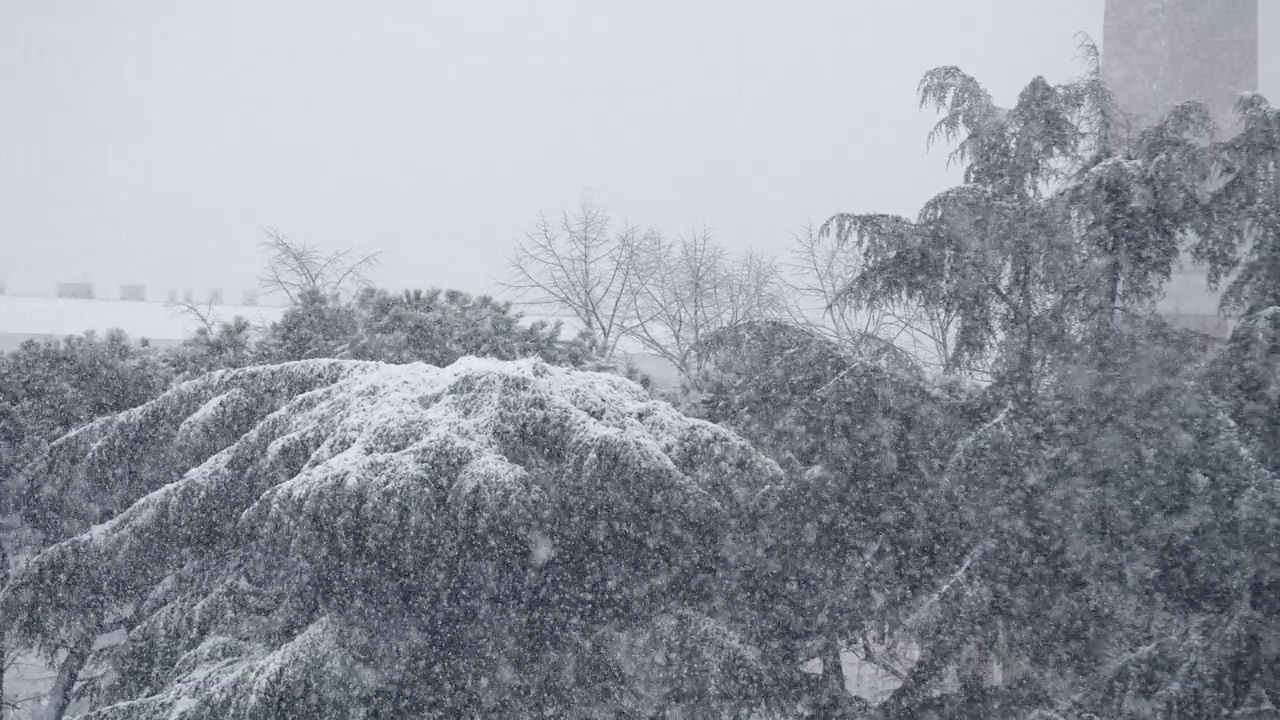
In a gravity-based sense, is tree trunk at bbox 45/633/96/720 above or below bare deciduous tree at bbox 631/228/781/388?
below

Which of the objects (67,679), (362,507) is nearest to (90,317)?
(67,679)

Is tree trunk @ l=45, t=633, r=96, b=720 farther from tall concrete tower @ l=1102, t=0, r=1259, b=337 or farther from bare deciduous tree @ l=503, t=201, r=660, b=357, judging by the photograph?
tall concrete tower @ l=1102, t=0, r=1259, b=337

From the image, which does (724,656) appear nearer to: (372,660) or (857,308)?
(372,660)

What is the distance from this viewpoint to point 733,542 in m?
8.23

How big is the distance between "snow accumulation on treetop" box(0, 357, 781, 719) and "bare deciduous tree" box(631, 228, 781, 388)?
14844 millimetres

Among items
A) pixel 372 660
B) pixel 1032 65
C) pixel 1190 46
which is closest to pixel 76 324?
pixel 372 660

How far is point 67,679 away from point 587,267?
14.3 m

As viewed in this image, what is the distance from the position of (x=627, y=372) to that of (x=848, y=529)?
5.04m

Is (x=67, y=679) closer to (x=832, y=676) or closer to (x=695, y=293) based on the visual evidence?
(x=832, y=676)

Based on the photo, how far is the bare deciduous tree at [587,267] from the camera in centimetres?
2405

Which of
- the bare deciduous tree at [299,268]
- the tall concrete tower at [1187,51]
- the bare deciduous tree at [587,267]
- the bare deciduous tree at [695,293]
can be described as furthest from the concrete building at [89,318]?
the tall concrete tower at [1187,51]

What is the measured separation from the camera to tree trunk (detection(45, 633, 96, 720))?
35.4ft

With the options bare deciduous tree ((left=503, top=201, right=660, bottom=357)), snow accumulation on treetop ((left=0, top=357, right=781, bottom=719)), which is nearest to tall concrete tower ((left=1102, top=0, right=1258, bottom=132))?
bare deciduous tree ((left=503, top=201, right=660, bottom=357))

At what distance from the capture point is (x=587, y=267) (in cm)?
2414
